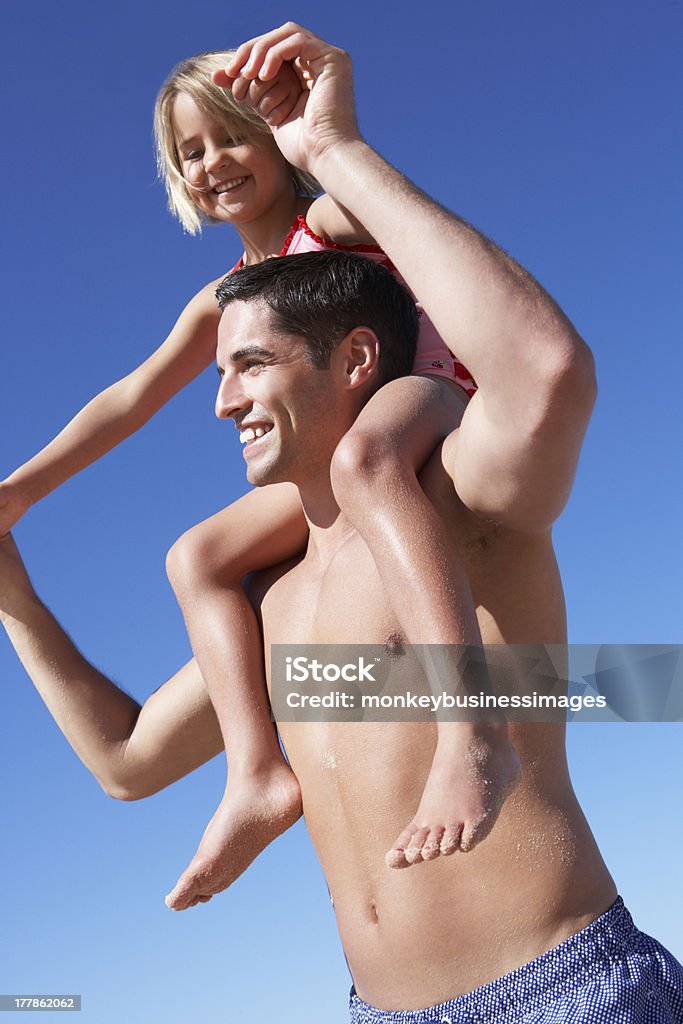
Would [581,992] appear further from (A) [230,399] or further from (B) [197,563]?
(A) [230,399]

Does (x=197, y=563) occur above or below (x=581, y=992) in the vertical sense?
above

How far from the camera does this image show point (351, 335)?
3.01m

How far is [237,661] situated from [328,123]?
1.31 m

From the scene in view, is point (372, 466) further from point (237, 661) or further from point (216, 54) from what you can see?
point (216, 54)

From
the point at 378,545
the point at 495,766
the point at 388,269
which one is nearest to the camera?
the point at 495,766

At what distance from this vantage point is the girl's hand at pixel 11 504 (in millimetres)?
3633

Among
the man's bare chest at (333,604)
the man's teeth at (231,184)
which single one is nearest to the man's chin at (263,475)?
the man's bare chest at (333,604)

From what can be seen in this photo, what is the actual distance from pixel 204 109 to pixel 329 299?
136cm

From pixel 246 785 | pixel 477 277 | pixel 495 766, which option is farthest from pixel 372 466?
pixel 246 785

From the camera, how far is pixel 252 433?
2.99 meters

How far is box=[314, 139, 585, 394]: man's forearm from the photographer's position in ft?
7.45

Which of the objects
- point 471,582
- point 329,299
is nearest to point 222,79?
point 329,299

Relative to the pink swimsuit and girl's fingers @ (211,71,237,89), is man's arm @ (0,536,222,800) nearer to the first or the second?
the pink swimsuit

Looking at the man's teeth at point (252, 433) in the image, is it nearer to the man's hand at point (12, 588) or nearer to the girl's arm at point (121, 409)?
the girl's arm at point (121, 409)
